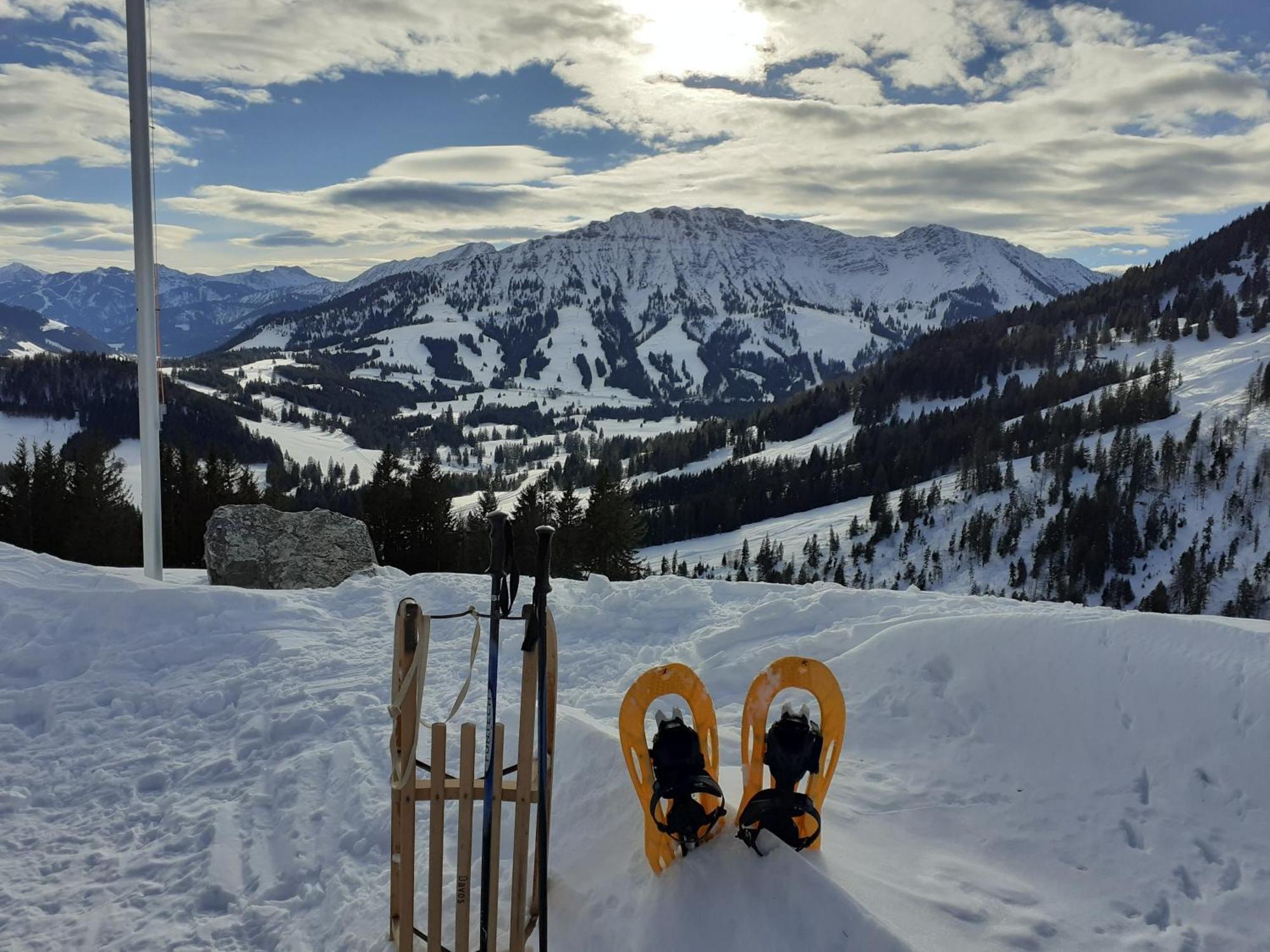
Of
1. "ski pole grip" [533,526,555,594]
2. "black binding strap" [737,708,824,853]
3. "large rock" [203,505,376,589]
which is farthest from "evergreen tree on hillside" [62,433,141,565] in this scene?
"black binding strap" [737,708,824,853]

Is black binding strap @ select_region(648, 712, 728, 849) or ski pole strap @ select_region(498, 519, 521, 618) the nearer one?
ski pole strap @ select_region(498, 519, 521, 618)

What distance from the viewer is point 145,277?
11.9 metres

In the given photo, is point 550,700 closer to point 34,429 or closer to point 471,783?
point 471,783

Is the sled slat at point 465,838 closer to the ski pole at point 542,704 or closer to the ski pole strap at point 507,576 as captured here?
the ski pole at point 542,704

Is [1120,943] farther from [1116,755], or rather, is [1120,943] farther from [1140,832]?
[1116,755]

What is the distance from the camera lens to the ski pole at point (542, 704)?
4441mm

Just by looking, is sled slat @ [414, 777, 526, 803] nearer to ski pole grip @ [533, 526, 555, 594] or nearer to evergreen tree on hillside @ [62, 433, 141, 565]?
ski pole grip @ [533, 526, 555, 594]

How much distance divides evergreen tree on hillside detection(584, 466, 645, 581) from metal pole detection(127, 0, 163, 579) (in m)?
25.3

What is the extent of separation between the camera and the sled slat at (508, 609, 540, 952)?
4488 millimetres

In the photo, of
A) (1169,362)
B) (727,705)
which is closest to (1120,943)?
(727,705)

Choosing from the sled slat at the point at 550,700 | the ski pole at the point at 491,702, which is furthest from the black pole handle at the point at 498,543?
the sled slat at the point at 550,700

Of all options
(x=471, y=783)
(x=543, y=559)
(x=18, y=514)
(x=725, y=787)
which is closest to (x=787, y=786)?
(x=725, y=787)

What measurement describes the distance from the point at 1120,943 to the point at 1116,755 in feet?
7.40

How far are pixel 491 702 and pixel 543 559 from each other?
871 millimetres
